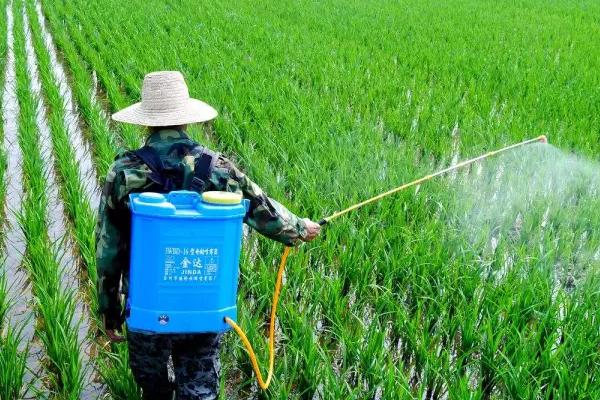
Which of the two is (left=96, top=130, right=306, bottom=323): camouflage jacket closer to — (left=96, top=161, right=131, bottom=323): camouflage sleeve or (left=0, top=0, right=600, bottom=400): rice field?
(left=96, top=161, right=131, bottom=323): camouflage sleeve

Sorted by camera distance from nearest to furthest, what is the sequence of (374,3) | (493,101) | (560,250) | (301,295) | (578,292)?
(578,292) → (301,295) → (560,250) → (493,101) → (374,3)

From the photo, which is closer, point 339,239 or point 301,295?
point 301,295

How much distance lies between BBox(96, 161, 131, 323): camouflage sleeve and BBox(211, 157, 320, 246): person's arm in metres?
0.25

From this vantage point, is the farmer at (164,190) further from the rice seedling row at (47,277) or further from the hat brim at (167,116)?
the rice seedling row at (47,277)

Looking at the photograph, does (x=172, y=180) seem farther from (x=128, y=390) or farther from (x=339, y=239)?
(x=339, y=239)

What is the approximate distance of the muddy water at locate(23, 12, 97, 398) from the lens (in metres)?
2.57

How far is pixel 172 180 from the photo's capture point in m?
1.84

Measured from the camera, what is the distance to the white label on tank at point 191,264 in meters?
1.68

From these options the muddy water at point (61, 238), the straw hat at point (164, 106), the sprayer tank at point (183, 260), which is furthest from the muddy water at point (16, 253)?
the straw hat at point (164, 106)

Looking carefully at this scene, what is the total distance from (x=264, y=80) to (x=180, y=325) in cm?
477

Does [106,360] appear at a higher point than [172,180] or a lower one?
lower

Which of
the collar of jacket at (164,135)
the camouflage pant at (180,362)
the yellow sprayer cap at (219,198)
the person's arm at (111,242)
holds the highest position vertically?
the collar of jacket at (164,135)

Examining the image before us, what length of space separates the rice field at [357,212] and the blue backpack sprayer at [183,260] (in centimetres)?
51

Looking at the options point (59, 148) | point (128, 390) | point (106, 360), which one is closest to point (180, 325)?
point (128, 390)
